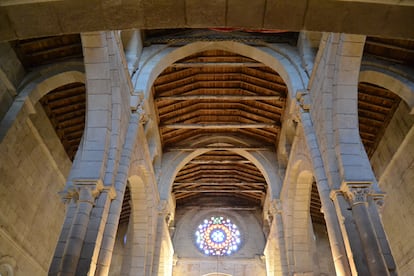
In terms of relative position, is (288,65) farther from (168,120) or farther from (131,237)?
(131,237)

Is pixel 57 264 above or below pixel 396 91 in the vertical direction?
below

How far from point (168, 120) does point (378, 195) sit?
8947 mm

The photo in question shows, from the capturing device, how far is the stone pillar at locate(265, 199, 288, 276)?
12.3 m

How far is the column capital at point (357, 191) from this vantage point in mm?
6645

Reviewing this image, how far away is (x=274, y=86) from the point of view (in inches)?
506

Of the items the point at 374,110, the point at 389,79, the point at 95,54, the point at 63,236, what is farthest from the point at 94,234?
the point at 374,110

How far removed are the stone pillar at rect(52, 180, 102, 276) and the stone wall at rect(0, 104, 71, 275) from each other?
9.58ft

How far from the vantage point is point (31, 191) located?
10359mm

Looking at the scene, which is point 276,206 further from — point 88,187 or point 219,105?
point 88,187

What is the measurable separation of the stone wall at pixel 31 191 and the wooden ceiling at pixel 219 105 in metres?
3.95

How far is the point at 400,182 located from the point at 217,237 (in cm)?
1048

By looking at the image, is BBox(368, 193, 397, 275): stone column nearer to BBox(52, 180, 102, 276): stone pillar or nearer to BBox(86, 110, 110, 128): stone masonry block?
BBox(52, 180, 102, 276): stone pillar

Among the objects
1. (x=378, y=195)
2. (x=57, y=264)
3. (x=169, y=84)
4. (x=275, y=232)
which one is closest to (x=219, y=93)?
(x=169, y=84)

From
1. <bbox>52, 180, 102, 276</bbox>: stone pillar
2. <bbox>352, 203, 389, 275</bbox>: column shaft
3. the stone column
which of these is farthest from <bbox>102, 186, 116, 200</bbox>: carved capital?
the stone column
